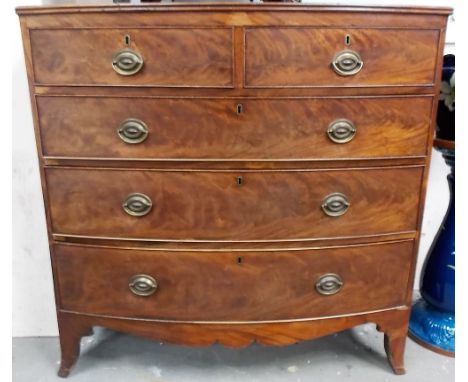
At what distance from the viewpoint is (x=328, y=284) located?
1364 mm

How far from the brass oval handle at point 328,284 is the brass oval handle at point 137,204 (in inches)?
23.0

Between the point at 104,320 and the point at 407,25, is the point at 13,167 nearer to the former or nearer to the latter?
the point at 104,320

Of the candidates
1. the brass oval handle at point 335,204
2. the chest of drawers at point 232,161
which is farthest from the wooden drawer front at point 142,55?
the brass oval handle at point 335,204

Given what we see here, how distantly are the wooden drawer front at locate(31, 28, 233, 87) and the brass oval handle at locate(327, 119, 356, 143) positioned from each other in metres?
0.32

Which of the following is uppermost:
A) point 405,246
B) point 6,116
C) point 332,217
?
point 6,116

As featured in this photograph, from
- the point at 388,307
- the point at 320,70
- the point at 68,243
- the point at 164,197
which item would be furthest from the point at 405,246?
the point at 68,243

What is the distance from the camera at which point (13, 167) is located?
162 centimetres

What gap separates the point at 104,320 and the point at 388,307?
0.95 m

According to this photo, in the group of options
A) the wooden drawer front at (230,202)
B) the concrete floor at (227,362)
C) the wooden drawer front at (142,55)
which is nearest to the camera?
the wooden drawer front at (142,55)

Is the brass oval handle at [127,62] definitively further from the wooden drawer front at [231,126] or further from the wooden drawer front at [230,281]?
the wooden drawer front at [230,281]

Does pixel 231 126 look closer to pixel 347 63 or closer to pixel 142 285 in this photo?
pixel 347 63

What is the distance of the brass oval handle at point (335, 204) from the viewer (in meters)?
1.29

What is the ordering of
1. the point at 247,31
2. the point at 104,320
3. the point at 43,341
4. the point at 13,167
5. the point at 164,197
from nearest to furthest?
1. the point at 247,31
2. the point at 164,197
3. the point at 104,320
4. the point at 13,167
5. the point at 43,341

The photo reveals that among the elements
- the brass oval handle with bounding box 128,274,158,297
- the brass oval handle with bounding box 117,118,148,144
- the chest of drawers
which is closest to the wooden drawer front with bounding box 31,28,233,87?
the chest of drawers
